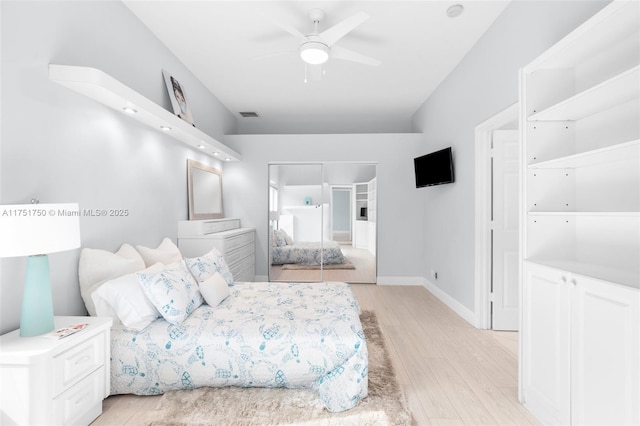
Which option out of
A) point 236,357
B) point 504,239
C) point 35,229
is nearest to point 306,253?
point 504,239

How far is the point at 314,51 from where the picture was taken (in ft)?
8.67

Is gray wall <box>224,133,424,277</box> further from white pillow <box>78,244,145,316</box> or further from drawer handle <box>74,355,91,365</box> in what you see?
drawer handle <box>74,355,91,365</box>

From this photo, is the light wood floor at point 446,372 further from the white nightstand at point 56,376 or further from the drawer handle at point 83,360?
the drawer handle at point 83,360

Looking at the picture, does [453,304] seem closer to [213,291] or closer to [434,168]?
[434,168]

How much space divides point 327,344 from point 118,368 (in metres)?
1.38

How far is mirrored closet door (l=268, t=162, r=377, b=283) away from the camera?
5.21m

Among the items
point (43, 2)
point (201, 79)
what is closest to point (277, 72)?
point (201, 79)

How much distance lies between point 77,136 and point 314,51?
191 centimetres

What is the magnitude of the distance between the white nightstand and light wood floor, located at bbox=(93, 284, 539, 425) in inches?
9.8

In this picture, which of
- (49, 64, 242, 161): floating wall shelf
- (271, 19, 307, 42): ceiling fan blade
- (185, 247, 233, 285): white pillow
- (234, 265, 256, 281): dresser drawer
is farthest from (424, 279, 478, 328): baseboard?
(49, 64, 242, 161): floating wall shelf

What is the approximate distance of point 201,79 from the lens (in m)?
4.09

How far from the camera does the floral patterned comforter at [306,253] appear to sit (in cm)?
525

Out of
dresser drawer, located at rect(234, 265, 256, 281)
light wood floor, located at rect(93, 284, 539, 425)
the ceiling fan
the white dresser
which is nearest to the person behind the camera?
light wood floor, located at rect(93, 284, 539, 425)

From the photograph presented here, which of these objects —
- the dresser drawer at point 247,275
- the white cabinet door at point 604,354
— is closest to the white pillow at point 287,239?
the dresser drawer at point 247,275
